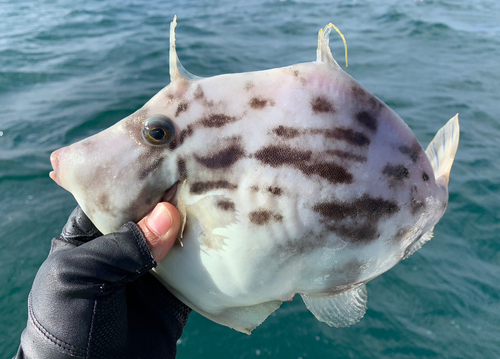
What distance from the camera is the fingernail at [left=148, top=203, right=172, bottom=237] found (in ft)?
5.02

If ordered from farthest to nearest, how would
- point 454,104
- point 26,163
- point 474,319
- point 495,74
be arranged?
1. point 495,74
2. point 454,104
3. point 26,163
4. point 474,319

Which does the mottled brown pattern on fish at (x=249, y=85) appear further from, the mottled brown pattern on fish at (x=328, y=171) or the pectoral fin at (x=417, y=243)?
the pectoral fin at (x=417, y=243)

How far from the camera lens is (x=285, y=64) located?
25.5ft

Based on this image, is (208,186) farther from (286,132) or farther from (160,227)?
(286,132)

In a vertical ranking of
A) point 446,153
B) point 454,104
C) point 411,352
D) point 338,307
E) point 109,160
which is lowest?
point 411,352

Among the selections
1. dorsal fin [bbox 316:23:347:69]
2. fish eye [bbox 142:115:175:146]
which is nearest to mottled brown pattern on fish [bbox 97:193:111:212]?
fish eye [bbox 142:115:175:146]

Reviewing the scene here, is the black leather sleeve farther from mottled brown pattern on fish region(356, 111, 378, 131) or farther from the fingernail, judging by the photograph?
mottled brown pattern on fish region(356, 111, 378, 131)

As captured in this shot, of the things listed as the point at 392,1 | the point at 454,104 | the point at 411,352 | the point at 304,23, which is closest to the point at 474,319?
the point at 411,352

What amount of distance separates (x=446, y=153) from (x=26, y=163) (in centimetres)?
513

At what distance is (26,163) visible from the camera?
475 cm

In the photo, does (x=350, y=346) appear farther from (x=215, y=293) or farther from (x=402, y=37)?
(x=402, y=37)

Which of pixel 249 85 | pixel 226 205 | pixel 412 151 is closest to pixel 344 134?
pixel 412 151

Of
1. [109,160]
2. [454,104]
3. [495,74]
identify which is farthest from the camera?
[495,74]

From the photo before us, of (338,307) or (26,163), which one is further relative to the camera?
(26,163)
